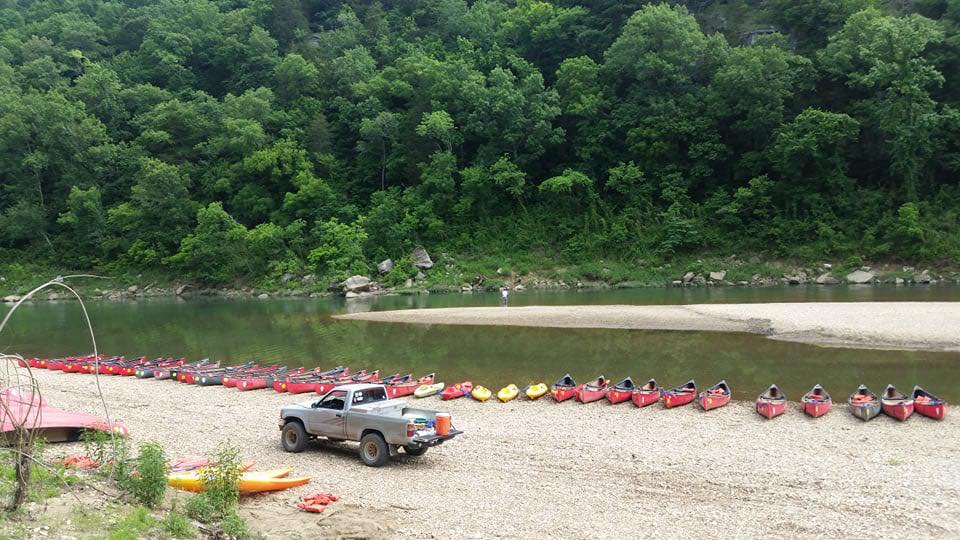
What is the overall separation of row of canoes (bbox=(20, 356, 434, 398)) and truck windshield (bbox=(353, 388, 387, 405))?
6691mm

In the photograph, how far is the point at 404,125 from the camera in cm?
7356

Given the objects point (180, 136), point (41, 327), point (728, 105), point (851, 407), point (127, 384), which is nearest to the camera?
point (851, 407)

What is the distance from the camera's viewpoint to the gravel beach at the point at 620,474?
1073 centimetres

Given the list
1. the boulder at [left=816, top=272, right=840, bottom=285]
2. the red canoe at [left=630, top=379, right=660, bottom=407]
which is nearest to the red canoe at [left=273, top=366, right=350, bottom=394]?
A: the red canoe at [left=630, top=379, right=660, bottom=407]

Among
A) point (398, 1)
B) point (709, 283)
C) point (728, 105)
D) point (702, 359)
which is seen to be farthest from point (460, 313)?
point (398, 1)

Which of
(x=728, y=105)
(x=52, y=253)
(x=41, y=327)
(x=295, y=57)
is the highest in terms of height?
(x=295, y=57)

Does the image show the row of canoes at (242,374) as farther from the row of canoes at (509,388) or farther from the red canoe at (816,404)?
the red canoe at (816,404)

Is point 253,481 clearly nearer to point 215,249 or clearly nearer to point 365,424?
point 365,424

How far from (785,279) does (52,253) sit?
265 ft

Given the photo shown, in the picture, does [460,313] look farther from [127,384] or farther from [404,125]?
[404,125]

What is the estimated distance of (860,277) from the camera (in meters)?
49.5

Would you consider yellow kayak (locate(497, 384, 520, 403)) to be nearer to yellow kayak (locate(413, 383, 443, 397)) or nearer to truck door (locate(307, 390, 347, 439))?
yellow kayak (locate(413, 383, 443, 397))

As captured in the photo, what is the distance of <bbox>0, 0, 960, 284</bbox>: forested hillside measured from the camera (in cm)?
5475

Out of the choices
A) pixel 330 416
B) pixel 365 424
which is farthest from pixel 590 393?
pixel 330 416
